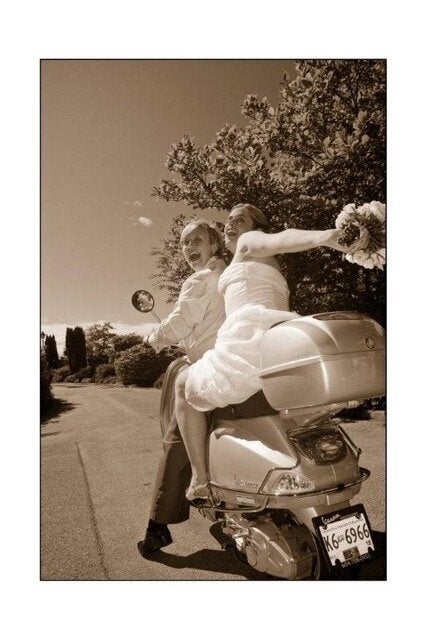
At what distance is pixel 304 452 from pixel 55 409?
5.82ft

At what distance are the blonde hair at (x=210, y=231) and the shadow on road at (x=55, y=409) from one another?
1326 mm

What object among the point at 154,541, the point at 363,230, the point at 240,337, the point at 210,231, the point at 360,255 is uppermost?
the point at 210,231

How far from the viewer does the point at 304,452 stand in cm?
204

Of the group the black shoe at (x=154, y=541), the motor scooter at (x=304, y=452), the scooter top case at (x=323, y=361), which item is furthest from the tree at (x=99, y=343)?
the scooter top case at (x=323, y=361)

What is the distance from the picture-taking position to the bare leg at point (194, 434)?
A: 2387 millimetres

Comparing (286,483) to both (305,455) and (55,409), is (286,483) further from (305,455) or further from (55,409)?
(55,409)

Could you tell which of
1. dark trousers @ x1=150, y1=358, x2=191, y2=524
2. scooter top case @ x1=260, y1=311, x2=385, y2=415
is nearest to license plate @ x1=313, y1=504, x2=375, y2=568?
scooter top case @ x1=260, y1=311, x2=385, y2=415

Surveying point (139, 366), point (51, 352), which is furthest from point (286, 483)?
point (51, 352)

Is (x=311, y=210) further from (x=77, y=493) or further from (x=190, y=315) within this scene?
(x=77, y=493)

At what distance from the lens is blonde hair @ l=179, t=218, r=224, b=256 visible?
2943mm

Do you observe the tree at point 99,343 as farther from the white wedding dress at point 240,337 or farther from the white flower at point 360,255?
the white flower at point 360,255

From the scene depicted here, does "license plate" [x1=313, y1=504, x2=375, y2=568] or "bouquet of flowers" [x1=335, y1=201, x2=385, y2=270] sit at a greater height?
"bouquet of flowers" [x1=335, y1=201, x2=385, y2=270]

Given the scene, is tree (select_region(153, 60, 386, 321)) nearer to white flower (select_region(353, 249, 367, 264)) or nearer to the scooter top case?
white flower (select_region(353, 249, 367, 264))

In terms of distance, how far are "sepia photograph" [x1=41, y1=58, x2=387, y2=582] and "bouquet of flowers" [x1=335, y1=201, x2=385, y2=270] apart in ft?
0.04
